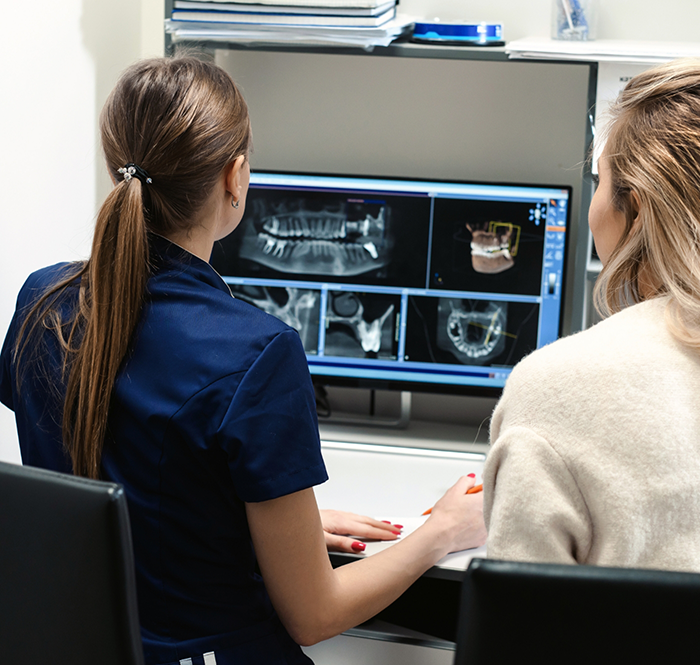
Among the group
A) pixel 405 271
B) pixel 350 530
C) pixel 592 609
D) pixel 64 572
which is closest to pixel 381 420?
pixel 405 271

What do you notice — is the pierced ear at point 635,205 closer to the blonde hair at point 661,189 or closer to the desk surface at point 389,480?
the blonde hair at point 661,189

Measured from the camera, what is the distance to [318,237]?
188 cm

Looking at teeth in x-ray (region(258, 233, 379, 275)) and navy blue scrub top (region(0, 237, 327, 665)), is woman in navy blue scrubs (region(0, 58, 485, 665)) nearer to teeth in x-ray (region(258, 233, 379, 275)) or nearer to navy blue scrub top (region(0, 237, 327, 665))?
navy blue scrub top (region(0, 237, 327, 665))

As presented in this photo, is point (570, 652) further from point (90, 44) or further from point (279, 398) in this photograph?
point (90, 44)

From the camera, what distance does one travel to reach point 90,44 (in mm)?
1760

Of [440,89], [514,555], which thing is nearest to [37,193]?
[440,89]

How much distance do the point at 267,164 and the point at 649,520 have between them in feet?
4.84

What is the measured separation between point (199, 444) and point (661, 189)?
570mm

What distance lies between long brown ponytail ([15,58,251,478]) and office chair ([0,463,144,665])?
0.59ft

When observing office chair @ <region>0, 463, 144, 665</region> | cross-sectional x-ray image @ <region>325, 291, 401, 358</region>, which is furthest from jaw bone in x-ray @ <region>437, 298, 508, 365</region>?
office chair @ <region>0, 463, 144, 665</region>

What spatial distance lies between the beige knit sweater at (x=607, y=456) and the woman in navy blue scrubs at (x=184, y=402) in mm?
241

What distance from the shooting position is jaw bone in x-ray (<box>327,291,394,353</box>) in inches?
73.9

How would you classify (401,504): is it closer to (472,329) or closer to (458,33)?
(472,329)

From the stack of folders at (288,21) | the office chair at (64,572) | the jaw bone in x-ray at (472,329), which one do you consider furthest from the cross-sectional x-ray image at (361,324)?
the office chair at (64,572)
